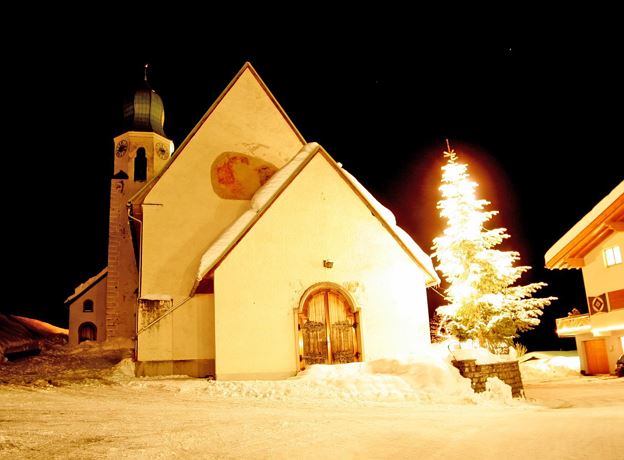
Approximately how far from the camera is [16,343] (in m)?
28.9

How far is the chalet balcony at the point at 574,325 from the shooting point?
70.6 ft

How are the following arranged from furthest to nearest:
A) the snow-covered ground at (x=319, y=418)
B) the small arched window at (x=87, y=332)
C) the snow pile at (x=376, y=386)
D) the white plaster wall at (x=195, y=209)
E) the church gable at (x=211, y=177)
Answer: the small arched window at (x=87, y=332)
the church gable at (x=211, y=177)
the white plaster wall at (x=195, y=209)
the snow pile at (x=376, y=386)
the snow-covered ground at (x=319, y=418)

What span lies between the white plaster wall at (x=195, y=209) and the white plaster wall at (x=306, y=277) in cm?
281

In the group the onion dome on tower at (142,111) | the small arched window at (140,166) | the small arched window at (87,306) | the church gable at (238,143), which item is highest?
the onion dome on tower at (142,111)

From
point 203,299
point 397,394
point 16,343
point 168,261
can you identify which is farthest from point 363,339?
point 16,343

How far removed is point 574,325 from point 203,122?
1751 centimetres

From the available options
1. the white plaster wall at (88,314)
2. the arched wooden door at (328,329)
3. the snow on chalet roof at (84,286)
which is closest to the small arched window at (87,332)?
the white plaster wall at (88,314)

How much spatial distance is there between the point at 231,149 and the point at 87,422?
41.0 feet

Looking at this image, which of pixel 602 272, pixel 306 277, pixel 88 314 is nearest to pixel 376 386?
pixel 306 277

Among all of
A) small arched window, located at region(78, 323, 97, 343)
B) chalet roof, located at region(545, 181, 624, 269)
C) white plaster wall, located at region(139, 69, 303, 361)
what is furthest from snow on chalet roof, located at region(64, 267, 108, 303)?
chalet roof, located at region(545, 181, 624, 269)

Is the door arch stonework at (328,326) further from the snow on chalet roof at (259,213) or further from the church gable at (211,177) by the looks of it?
the church gable at (211,177)

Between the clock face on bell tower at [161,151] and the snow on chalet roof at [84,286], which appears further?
the snow on chalet roof at [84,286]

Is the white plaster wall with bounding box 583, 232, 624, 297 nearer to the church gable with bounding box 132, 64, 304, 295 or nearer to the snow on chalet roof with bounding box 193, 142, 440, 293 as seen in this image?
the snow on chalet roof with bounding box 193, 142, 440, 293

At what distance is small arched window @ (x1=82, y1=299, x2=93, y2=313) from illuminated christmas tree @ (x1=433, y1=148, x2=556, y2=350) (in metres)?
32.5
